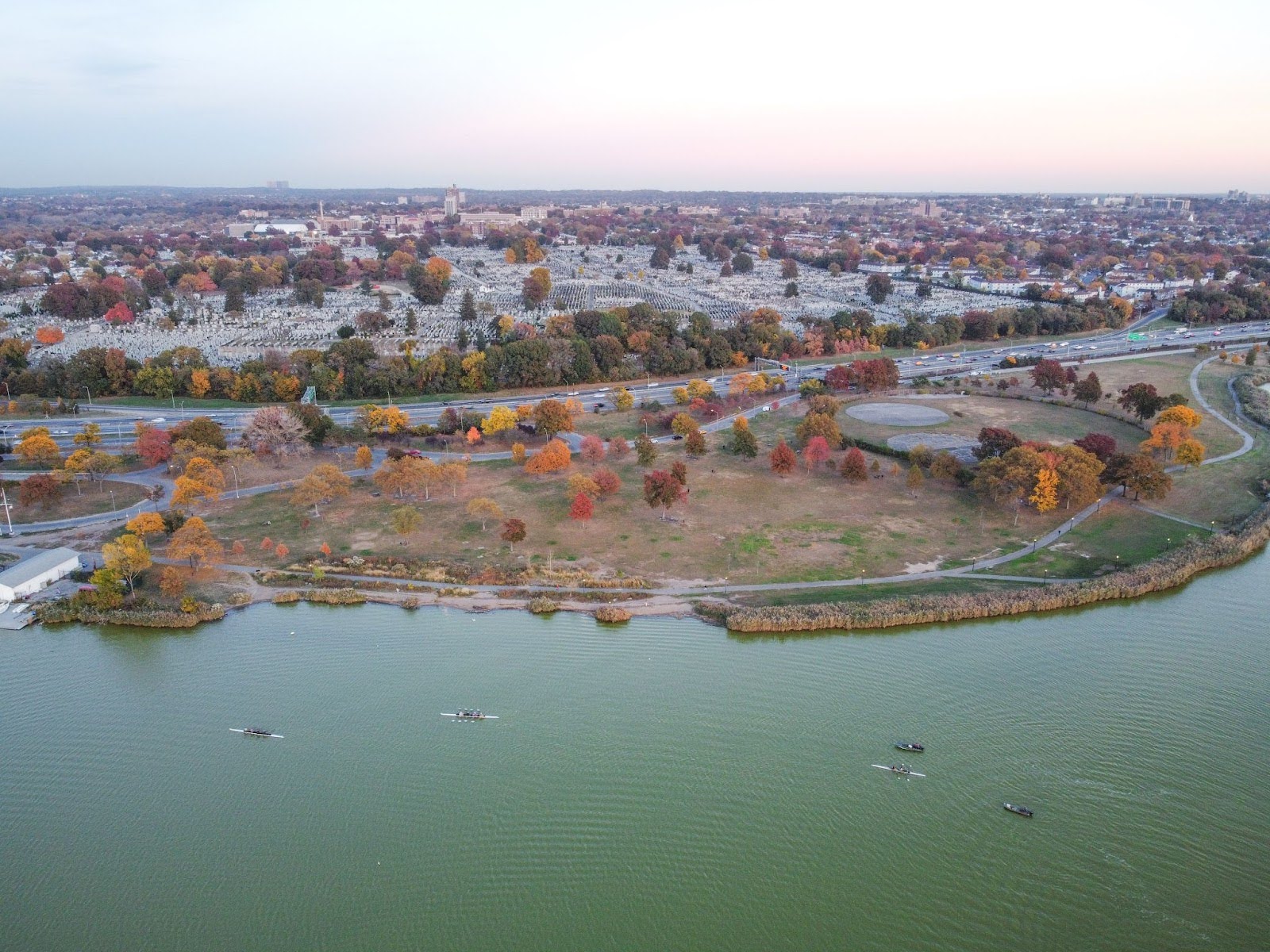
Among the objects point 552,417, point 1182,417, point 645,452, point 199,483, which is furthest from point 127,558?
point 1182,417

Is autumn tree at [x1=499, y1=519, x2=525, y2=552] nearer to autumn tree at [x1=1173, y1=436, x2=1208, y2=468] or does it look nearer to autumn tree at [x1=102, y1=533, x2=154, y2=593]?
autumn tree at [x1=102, y1=533, x2=154, y2=593]

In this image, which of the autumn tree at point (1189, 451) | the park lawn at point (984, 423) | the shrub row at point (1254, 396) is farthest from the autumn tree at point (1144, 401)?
the autumn tree at point (1189, 451)

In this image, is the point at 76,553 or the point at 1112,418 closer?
the point at 76,553

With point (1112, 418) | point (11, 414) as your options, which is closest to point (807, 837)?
point (1112, 418)

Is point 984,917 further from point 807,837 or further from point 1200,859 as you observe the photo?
point 1200,859

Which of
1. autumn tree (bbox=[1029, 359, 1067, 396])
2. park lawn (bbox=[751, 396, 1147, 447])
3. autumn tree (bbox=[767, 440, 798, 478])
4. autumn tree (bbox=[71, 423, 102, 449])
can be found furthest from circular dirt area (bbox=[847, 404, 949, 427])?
autumn tree (bbox=[71, 423, 102, 449])

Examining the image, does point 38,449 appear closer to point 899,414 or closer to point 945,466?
point 945,466
